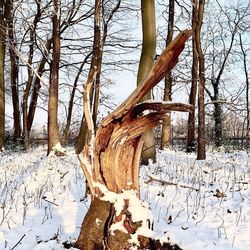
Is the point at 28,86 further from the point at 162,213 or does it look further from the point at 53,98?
the point at 162,213

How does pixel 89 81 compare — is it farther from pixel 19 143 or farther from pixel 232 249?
pixel 19 143

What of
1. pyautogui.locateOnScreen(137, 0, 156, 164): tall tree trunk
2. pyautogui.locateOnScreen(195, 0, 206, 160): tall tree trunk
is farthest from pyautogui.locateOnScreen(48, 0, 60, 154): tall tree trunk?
pyautogui.locateOnScreen(195, 0, 206, 160): tall tree trunk

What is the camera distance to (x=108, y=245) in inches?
131

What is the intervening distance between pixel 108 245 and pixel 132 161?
3.02ft

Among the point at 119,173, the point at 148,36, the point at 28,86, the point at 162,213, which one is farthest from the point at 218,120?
the point at 119,173

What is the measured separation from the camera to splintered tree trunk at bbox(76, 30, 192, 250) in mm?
3320

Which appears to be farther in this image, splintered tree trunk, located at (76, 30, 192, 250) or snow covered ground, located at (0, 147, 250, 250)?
snow covered ground, located at (0, 147, 250, 250)

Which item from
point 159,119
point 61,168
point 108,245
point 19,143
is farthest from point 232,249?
point 19,143

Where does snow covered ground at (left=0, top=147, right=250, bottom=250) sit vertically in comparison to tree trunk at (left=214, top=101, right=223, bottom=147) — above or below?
below

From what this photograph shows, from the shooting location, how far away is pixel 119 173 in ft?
11.7

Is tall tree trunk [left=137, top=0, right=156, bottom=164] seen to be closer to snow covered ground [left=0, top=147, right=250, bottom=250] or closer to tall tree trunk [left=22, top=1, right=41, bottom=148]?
snow covered ground [left=0, top=147, right=250, bottom=250]

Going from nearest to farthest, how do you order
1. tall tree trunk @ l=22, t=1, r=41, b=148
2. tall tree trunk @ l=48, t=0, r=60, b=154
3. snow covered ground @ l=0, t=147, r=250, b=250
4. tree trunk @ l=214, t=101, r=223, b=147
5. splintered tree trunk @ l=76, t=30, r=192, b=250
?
splintered tree trunk @ l=76, t=30, r=192, b=250 < snow covered ground @ l=0, t=147, r=250, b=250 < tall tree trunk @ l=48, t=0, r=60, b=154 < tall tree trunk @ l=22, t=1, r=41, b=148 < tree trunk @ l=214, t=101, r=223, b=147

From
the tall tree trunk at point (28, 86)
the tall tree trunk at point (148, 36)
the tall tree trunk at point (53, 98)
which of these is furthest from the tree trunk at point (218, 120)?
the tall tree trunk at point (148, 36)

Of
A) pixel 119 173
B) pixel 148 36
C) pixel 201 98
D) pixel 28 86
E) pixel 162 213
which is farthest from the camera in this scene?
pixel 28 86
